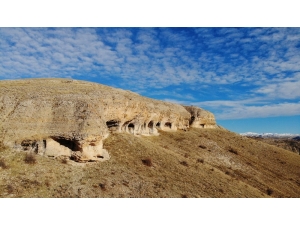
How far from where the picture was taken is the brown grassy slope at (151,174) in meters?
17.8

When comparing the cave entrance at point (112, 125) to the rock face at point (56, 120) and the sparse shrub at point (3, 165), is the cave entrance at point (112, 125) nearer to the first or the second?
the rock face at point (56, 120)

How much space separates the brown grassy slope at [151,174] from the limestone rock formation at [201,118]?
37.9 ft

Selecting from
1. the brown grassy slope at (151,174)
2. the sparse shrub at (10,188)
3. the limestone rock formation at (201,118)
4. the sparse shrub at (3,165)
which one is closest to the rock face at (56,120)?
the brown grassy slope at (151,174)

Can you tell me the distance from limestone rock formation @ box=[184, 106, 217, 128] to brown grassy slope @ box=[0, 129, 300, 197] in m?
11.6

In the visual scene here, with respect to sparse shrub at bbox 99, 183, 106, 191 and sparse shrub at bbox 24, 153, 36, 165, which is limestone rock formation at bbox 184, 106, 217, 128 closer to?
sparse shrub at bbox 99, 183, 106, 191

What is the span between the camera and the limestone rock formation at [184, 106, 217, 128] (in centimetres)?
5129

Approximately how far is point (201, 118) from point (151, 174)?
101ft

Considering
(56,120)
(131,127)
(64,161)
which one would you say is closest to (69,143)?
(64,161)

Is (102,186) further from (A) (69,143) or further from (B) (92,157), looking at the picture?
(A) (69,143)

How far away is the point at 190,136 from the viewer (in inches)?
1693

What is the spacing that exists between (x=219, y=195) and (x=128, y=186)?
7542mm

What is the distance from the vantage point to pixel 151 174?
22688mm

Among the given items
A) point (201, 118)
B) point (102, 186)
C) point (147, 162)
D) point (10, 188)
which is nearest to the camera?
point (10, 188)

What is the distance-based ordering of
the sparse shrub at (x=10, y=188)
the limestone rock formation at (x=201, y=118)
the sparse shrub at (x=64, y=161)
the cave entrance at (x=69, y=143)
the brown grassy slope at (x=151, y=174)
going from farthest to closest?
1. the limestone rock formation at (x=201, y=118)
2. the cave entrance at (x=69, y=143)
3. the sparse shrub at (x=64, y=161)
4. the brown grassy slope at (x=151, y=174)
5. the sparse shrub at (x=10, y=188)
